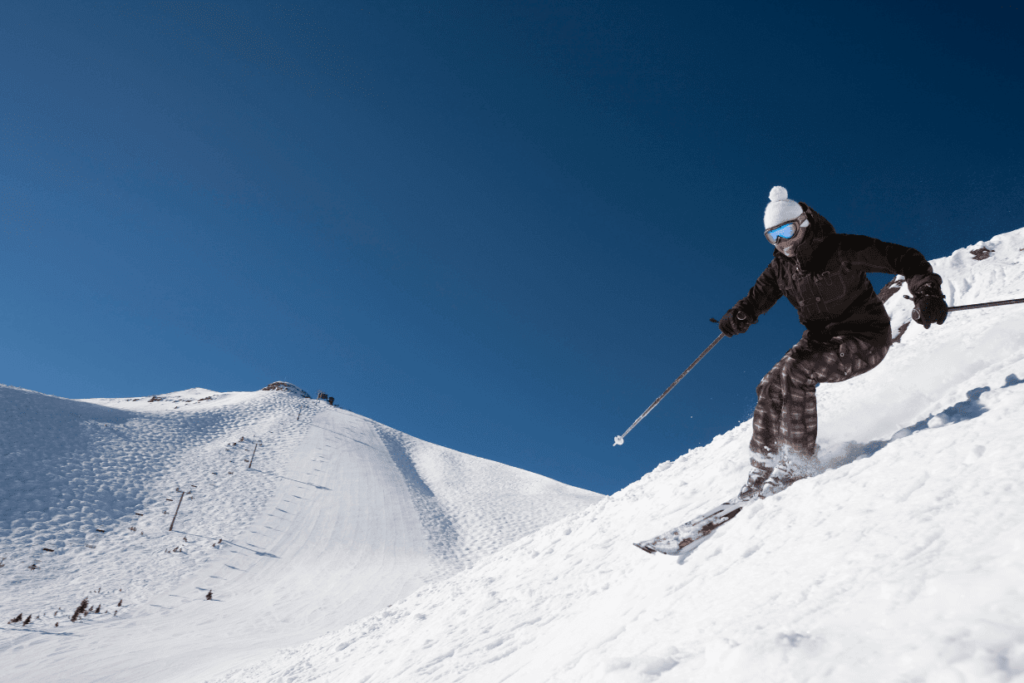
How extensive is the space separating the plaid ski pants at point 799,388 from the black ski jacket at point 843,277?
0.13 metres

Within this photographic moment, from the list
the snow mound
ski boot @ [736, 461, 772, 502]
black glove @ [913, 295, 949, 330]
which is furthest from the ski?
the snow mound

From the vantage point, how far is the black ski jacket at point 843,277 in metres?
3.70

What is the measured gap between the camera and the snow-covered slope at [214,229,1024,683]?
1628 mm

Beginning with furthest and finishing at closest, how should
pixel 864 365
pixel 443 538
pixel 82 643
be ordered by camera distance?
pixel 443 538
pixel 82 643
pixel 864 365

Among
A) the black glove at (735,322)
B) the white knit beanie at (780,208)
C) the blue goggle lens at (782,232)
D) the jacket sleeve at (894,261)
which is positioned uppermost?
the white knit beanie at (780,208)

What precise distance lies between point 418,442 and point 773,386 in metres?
48.6

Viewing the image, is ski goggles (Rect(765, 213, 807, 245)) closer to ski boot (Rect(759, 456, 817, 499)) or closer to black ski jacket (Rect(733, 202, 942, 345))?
black ski jacket (Rect(733, 202, 942, 345))

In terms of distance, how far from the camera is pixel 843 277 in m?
3.82

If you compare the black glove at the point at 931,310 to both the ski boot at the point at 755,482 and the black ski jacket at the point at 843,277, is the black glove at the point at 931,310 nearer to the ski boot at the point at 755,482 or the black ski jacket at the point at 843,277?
the black ski jacket at the point at 843,277

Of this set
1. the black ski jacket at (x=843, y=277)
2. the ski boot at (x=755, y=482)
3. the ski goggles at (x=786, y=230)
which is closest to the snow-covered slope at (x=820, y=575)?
the ski boot at (x=755, y=482)

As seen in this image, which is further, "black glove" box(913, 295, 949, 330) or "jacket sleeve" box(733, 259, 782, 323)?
"jacket sleeve" box(733, 259, 782, 323)

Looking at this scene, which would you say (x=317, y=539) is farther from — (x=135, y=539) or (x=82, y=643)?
(x=82, y=643)

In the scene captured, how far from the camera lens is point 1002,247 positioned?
9492 mm

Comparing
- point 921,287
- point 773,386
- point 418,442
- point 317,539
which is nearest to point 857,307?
point 921,287
